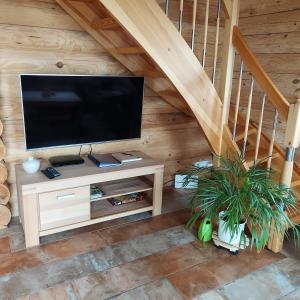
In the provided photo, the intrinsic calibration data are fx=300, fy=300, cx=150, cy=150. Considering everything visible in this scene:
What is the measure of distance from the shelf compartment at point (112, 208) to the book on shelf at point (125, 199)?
0.03 meters

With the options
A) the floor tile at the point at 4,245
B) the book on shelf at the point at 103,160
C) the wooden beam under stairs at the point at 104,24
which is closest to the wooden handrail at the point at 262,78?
the wooden beam under stairs at the point at 104,24

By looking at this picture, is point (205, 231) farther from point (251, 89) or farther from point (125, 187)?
point (251, 89)

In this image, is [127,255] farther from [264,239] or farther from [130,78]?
[130,78]

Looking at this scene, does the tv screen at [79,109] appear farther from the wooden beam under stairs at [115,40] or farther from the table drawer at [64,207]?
the table drawer at [64,207]

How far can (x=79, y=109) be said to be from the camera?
234cm

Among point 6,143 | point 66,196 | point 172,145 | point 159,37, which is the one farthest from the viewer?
point 172,145

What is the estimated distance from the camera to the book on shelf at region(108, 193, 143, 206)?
2.61 metres

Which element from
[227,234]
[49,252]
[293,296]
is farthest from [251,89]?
[49,252]

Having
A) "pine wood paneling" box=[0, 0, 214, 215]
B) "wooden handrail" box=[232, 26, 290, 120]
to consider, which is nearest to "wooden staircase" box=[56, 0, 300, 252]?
"wooden handrail" box=[232, 26, 290, 120]

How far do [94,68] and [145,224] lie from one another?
1388 mm

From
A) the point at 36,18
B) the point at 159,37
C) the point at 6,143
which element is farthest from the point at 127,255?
the point at 36,18

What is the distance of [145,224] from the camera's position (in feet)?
8.25

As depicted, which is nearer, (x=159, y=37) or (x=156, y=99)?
(x=159, y=37)

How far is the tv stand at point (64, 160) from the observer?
235 centimetres
